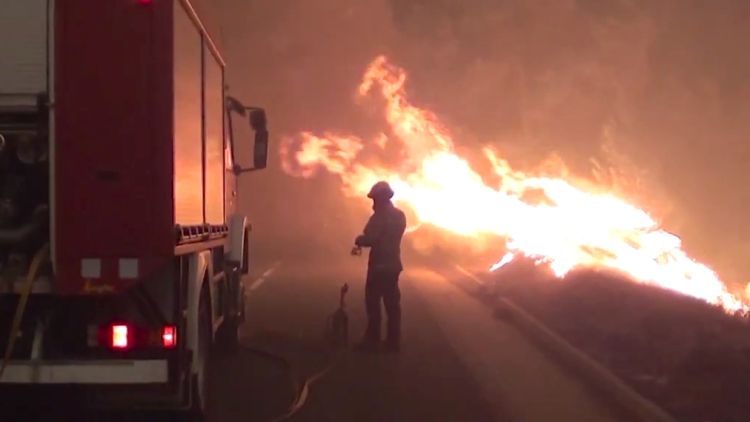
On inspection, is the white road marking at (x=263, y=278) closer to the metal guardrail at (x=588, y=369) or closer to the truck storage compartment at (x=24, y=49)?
the metal guardrail at (x=588, y=369)

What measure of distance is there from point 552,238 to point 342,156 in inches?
339

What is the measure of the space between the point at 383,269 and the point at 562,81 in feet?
65.1

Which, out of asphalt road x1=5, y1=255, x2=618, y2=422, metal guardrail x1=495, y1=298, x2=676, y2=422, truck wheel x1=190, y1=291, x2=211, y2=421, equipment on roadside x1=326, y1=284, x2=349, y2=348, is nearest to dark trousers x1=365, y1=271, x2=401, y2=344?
asphalt road x1=5, y1=255, x2=618, y2=422

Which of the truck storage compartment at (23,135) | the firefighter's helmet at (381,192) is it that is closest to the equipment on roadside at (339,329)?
the firefighter's helmet at (381,192)

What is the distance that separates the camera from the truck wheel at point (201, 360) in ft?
29.7

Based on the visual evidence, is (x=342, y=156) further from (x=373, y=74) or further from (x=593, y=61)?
(x=593, y=61)

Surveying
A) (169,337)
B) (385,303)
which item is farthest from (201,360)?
(385,303)

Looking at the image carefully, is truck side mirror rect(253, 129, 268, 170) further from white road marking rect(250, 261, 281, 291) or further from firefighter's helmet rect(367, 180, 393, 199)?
A: white road marking rect(250, 261, 281, 291)

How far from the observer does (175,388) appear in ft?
26.3

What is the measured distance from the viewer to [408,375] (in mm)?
12367

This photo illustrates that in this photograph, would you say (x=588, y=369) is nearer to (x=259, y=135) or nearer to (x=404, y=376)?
(x=404, y=376)

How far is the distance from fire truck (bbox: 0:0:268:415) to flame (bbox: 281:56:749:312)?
12.9 m

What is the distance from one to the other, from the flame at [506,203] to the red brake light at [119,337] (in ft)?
42.5

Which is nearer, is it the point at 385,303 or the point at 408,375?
the point at 408,375
